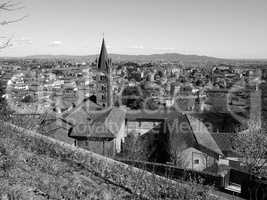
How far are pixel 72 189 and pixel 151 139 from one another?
29285 millimetres

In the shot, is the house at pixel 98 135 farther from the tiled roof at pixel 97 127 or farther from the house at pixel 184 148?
the house at pixel 184 148

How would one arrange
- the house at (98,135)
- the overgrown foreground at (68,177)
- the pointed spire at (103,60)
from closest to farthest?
the overgrown foreground at (68,177) → the house at (98,135) → the pointed spire at (103,60)

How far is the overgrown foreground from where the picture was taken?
3971mm

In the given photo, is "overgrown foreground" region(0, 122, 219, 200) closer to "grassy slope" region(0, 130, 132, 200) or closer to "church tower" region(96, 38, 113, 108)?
"grassy slope" region(0, 130, 132, 200)

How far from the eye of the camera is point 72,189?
13.6ft

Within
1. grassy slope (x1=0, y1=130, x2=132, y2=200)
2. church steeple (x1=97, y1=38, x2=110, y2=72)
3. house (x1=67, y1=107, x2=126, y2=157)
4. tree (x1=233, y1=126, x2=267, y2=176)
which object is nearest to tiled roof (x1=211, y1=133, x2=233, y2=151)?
tree (x1=233, y1=126, x2=267, y2=176)

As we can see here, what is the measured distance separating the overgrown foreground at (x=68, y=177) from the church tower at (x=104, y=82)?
32.7 m

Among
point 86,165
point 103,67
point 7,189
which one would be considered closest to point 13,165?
point 7,189

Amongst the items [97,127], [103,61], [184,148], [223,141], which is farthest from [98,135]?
[103,61]

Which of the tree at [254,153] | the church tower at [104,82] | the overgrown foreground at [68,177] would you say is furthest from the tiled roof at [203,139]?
the overgrown foreground at [68,177]

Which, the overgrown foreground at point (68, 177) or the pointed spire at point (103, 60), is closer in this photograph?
the overgrown foreground at point (68, 177)

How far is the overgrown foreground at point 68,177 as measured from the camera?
156 inches

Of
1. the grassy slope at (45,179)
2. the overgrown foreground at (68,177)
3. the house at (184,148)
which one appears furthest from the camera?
the house at (184,148)

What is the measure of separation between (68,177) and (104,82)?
35.3m
